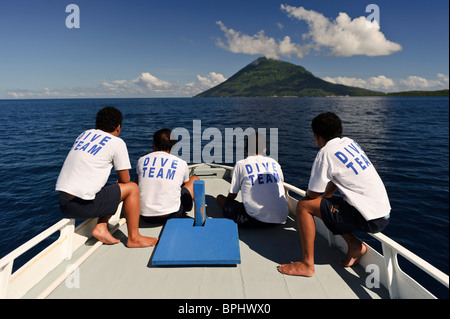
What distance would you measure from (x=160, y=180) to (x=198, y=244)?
115 cm

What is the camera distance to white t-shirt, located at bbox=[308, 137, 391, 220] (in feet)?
8.48

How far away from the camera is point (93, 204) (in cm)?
314

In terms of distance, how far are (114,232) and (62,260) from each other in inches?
33.6

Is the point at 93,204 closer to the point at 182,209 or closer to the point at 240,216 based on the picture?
the point at 182,209

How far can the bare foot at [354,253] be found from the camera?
3053mm

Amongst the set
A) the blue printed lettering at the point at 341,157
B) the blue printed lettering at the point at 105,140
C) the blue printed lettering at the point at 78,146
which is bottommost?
the blue printed lettering at the point at 341,157

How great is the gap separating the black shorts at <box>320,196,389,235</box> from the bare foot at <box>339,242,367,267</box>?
0.45 metres

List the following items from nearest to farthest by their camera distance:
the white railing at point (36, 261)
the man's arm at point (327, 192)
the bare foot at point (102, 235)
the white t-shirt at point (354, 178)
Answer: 1. the white railing at point (36, 261)
2. the white t-shirt at point (354, 178)
3. the man's arm at point (327, 192)
4. the bare foot at point (102, 235)

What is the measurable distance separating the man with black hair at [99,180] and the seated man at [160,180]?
0.34 metres

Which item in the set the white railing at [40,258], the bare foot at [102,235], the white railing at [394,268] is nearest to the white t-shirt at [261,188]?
the white railing at [394,268]

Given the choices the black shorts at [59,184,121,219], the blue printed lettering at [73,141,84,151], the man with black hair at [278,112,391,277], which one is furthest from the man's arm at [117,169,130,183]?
the man with black hair at [278,112,391,277]

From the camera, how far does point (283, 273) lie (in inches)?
118

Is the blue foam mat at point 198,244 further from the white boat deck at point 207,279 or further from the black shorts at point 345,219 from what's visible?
the black shorts at point 345,219

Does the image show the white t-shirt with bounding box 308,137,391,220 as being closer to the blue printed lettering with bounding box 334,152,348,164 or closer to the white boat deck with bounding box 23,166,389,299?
the blue printed lettering with bounding box 334,152,348,164
